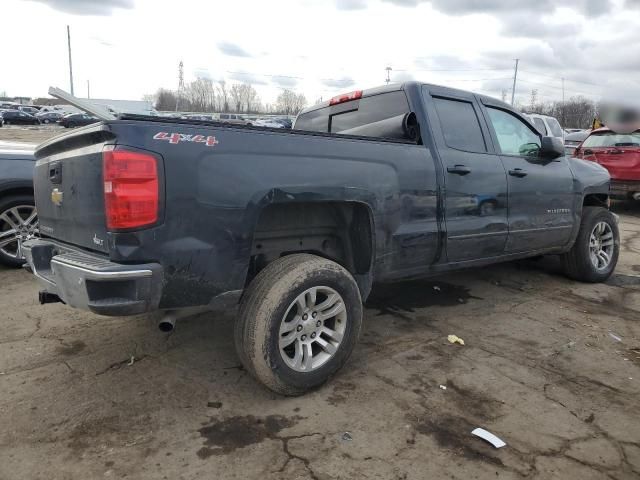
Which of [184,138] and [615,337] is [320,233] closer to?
[184,138]

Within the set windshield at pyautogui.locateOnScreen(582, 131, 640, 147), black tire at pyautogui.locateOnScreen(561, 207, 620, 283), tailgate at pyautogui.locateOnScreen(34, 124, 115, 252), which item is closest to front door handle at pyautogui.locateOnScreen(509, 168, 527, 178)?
black tire at pyautogui.locateOnScreen(561, 207, 620, 283)

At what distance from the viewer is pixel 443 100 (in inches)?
165

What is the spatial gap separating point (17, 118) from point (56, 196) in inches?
2091

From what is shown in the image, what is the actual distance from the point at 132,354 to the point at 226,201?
1.63m

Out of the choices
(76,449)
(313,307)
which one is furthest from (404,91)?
(76,449)

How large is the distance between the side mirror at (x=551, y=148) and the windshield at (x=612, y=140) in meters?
6.71

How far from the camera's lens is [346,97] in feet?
15.3

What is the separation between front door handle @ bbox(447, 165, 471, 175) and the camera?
3899mm

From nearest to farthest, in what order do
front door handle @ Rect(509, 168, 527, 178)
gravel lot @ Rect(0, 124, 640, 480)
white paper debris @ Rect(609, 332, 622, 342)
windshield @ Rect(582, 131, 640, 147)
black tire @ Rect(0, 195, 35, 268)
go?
gravel lot @ Rect(0, 124, 640, 480)
white paper debris @ Rect(609, 332, 622, 342)
front door handle @ Rect(509, 168, 527, 178)
black tire @ Rect(0, 195, 35, 268)
windshield @ Rect(582, 131, 640, 147)

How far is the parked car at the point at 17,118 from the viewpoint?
47062 millimetres

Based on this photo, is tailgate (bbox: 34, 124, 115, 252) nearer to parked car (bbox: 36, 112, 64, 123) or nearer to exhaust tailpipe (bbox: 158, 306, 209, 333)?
exhaust tailpipe (bbox: 158, 306, 209, 333)

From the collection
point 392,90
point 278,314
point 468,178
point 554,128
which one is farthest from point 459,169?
point 554,128

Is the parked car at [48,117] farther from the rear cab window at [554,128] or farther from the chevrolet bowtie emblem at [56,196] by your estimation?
the chevrolet bowtie emblem at [56,196]

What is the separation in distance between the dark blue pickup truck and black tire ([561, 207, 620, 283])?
1317mm
